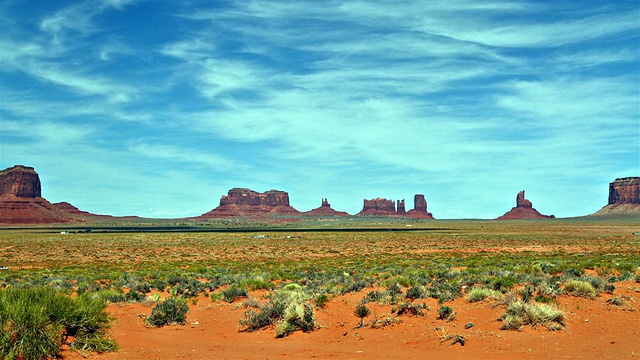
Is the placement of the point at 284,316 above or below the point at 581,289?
below

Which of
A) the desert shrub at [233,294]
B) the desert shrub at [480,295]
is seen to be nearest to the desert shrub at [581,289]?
the desert shrub at [480,295]

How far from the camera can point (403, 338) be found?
42.6ft

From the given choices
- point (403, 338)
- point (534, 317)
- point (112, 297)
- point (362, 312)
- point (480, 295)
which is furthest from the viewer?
point (112, 297)

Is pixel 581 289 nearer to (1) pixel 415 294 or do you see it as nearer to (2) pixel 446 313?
(2) pixel 446 313

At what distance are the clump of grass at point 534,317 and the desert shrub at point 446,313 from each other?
1384 millimetres

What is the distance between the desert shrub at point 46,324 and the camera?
1015cm

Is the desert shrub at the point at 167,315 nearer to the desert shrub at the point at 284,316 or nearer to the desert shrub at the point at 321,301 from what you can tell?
the desert shrub at the point at 284,316

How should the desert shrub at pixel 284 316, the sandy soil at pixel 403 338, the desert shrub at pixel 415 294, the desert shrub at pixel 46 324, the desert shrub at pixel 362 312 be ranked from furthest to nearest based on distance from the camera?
the desert shrub at pixel 415 294 → the desert shrub at pixel 362 312 → the desert shrub at pixel 284 316 → the sandy soil at pixel 403 338 → the desert shrub at pixel 46 324

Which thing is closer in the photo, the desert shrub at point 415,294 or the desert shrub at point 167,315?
the desert shrub at point 167,315

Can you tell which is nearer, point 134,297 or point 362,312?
point 362,312

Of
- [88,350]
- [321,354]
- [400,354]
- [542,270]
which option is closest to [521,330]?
[400,354]

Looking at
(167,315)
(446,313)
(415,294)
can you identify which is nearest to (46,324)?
(167,315)

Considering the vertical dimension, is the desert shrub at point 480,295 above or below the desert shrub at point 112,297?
above

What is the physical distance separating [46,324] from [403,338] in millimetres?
8042
